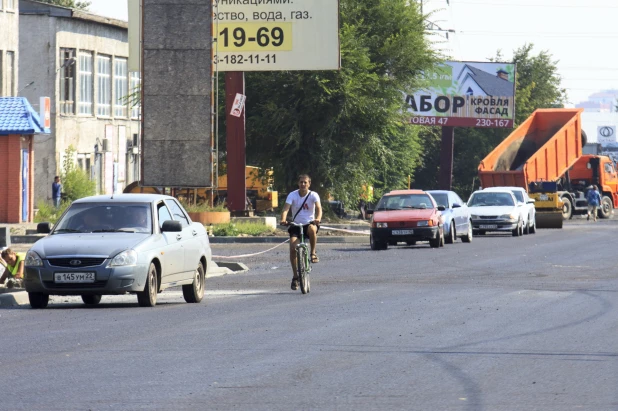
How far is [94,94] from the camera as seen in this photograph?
206ft

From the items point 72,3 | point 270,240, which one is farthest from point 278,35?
point 72,3

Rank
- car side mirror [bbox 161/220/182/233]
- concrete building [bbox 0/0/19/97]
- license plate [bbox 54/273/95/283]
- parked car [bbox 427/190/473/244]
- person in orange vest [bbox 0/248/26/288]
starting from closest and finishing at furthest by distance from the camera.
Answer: license plate [bbox 54/273/95/283]
car side mirror [bbox 161/220/182/233]
person in orange vest [bbox 0/248/26/288]
parked car [bbox 427/190/473/244]
concrete building [bbox 0/0/19/97]

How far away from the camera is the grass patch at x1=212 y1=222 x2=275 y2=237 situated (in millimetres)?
37688

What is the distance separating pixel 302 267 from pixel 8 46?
36014 millimetres

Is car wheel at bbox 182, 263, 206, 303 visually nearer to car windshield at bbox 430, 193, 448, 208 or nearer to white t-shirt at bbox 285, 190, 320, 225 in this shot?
white t-shirt at bbox 285, 190, 320, 225

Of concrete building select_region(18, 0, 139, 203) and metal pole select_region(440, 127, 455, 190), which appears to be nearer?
concrete building select_region(18, 0, 139, 203)

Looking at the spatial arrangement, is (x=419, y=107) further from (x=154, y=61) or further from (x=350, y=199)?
(x=154, y=61)

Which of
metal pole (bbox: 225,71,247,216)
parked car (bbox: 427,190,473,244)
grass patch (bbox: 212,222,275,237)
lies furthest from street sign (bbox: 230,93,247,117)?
parked car (bbox: 427,190,473,244)

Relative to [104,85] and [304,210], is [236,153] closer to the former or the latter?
[304,210]

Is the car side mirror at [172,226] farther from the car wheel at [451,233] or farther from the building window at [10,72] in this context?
the building window at [10,72]

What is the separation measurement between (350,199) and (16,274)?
104 ft

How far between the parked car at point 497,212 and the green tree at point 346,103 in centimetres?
583

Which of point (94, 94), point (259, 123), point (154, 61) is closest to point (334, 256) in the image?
point (154, 61)

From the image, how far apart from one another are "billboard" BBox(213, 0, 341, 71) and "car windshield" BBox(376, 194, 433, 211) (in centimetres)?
793
